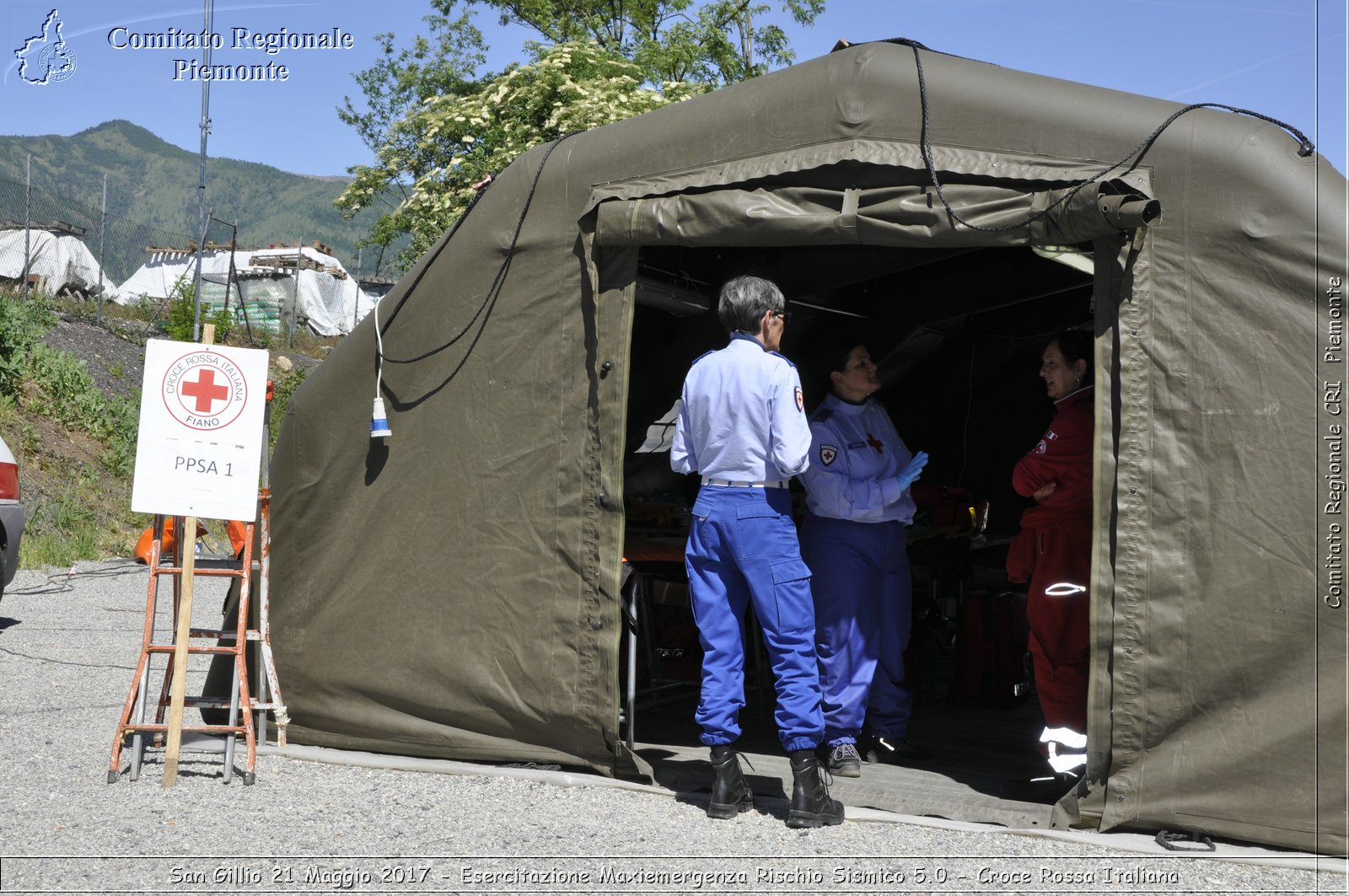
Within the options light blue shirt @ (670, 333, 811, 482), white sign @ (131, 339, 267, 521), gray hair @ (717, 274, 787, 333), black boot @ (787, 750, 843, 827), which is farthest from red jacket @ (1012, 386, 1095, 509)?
white sign @ (131, 339, 267, 521)

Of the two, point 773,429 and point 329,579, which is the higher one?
→ point 773,429

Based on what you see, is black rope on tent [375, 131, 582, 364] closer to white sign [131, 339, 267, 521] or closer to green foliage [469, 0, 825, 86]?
white sign [131, 339, 267, 521]

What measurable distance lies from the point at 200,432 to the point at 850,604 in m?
2.77

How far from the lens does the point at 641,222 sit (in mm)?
4539

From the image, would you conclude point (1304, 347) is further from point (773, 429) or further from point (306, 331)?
point (306, 331)

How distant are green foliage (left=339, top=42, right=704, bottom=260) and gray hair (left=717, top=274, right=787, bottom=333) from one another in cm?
904

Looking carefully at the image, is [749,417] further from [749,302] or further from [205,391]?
[205,391]

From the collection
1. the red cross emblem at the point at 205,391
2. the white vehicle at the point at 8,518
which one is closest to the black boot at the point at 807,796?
the red cross emblem at the point at 205,391

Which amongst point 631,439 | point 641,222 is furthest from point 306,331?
point 641,222

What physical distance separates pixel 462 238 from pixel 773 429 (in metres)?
1.86

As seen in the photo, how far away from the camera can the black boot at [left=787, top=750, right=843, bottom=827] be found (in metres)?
4.02

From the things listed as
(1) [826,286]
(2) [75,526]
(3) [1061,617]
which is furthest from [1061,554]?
(2) [75,526]

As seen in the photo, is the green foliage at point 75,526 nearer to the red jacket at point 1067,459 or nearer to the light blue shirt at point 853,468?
the light blue shirt at point 853,468

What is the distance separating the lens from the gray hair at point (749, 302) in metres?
4.29
